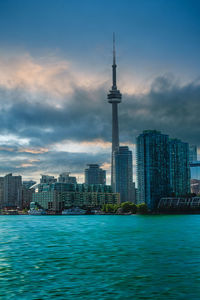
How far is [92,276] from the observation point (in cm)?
3834

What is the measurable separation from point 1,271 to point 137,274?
47.3 ft

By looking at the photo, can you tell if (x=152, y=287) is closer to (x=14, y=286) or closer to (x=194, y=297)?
(x=194, y=297)

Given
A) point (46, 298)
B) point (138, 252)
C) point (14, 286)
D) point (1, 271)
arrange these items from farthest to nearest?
point (138, 252)
point (1, 271)
point (14, 286)
point (46, 298)

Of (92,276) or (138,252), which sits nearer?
(92,276)

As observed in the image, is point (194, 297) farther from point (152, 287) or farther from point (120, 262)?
point (120, 262)

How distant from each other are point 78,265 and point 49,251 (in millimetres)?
14115

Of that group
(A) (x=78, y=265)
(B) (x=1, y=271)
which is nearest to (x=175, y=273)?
(A) (x=78, y=265)

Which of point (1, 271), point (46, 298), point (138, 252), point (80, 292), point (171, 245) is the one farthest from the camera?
point (171, 245)

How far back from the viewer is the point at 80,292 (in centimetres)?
3175

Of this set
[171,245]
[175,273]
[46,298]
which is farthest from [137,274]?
[171,245]

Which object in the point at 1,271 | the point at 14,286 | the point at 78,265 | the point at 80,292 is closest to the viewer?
the point at 80,292

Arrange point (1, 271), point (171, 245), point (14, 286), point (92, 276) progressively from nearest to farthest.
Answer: point (14, 286) → point (92, 276) → point (1, 271) → point (171, 245)

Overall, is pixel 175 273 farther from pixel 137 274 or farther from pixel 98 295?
pixel 98 295

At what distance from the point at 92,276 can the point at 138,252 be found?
1900cm
